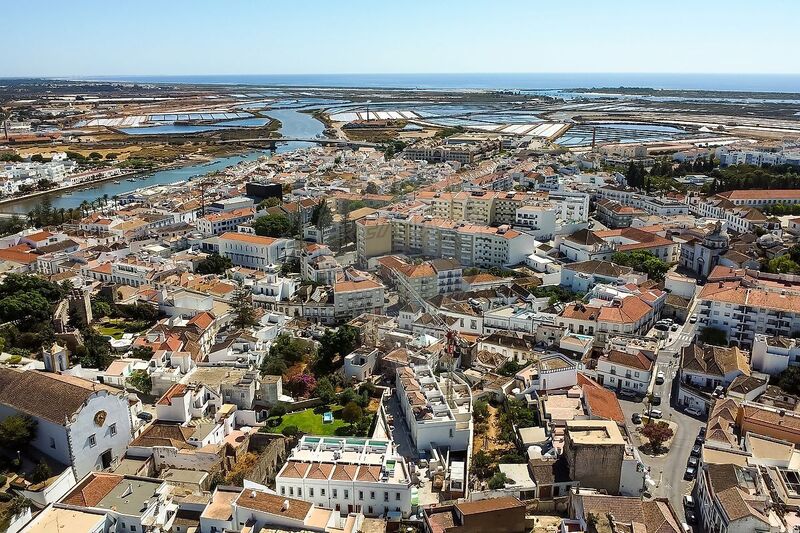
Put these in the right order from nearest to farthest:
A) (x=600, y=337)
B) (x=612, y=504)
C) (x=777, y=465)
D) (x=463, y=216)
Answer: (x=612, y=504) → (x=777, y=465) → (x=600, y=337) → (x=463, y=216)

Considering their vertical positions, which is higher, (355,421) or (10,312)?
(10,312)

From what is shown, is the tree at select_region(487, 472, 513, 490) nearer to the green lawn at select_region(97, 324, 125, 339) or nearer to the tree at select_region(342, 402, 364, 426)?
the tree at select_region(342, 402, 364, 426)

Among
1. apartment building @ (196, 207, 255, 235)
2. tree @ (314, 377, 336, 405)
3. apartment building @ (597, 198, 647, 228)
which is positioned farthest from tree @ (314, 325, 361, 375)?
apartment building @ (597, 198, 647, 228)

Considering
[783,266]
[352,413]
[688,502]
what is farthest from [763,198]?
[352,413]

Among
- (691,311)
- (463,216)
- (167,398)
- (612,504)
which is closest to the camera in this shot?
(612,504)

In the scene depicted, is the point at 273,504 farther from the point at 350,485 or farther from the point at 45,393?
the point at 45,393

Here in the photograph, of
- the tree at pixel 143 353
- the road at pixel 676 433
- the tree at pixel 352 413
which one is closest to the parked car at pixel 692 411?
the road at pixel 676 433

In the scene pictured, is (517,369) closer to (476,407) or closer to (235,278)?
(476,407)

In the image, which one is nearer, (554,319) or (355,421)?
(355,421)

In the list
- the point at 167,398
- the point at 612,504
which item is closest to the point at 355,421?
the point at 167,398

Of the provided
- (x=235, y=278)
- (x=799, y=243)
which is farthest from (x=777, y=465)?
(x=235, y=278)
